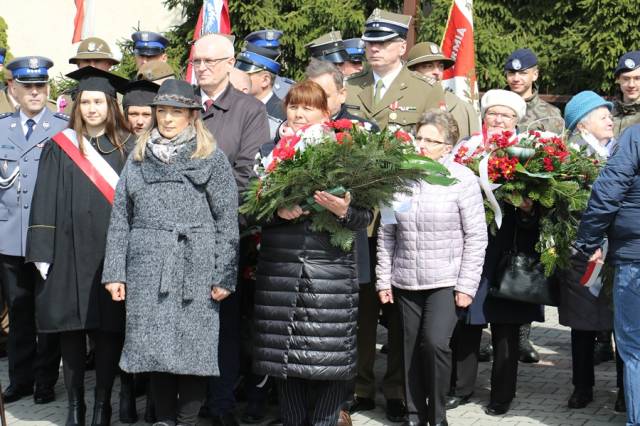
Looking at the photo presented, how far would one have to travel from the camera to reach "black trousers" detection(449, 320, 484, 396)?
7.35m

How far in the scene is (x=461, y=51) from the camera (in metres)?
10.6

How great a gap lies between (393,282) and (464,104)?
2861 millimetres

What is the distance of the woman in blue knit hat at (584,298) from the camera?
7.09 metres

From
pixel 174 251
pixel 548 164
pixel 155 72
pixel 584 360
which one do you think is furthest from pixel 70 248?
pixel 584 360

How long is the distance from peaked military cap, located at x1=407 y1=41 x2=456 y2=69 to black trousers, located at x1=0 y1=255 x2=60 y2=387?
3.64 metres

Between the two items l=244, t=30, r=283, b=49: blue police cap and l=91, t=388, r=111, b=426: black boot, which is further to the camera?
l=244, t=30, r=283, b=49: blue police cap

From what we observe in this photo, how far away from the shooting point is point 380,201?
6113 millimetres

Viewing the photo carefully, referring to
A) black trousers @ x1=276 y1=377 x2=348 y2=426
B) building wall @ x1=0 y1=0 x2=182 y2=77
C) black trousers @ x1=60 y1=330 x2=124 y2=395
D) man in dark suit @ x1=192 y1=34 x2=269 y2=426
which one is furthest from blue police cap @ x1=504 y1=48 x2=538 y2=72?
building wall @ x1=0 y1=0 x2=182 y2=77

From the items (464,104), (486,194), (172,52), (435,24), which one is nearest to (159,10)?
(172,52)

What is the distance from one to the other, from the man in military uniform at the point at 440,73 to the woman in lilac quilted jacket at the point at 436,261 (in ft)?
7.02

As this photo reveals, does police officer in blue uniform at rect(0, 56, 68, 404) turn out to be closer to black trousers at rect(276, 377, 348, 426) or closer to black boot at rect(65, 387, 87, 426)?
black boot at rect(65, 387, 87, 426)

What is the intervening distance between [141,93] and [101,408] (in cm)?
211

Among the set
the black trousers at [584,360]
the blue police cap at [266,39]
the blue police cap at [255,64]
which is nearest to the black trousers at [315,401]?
the black trousers at [584,360]

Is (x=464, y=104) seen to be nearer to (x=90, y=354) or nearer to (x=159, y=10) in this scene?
(x=90, y=354)
